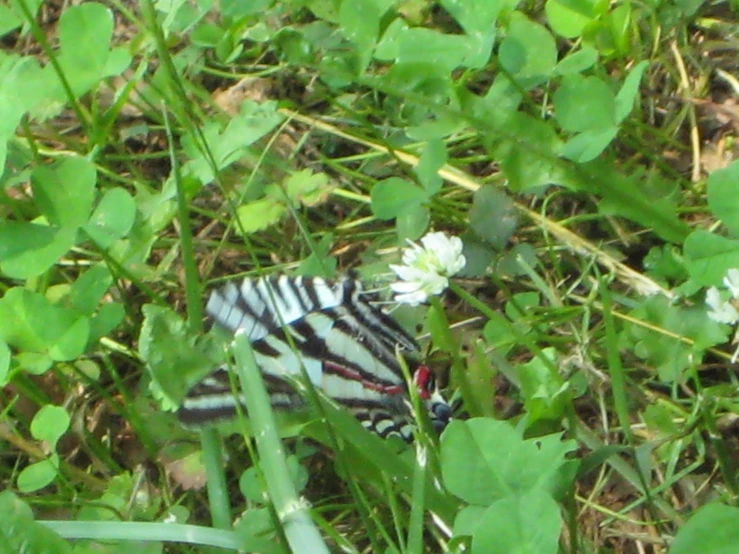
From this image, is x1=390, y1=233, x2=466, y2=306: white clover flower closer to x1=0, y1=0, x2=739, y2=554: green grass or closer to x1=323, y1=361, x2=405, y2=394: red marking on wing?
x1=0, y1=0, x2=739, y2=554: green grass

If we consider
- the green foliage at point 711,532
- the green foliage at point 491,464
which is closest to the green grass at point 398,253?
the green foliage at point 491,464

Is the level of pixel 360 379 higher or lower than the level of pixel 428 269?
lower

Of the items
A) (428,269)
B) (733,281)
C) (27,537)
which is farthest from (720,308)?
(27,537)

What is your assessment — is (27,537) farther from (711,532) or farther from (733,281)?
(733,281)

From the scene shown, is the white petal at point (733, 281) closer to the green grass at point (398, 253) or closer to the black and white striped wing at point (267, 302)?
the green grass at point (398, 253)

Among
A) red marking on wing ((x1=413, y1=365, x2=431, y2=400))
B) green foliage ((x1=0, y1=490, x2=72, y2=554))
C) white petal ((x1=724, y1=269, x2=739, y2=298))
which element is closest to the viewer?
green foliage ((x1=0, y1=490, x2=72, y2=554))

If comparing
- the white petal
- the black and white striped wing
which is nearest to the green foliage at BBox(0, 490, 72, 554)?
the black and white striped wing

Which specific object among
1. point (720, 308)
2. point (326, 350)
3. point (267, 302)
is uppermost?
point (267, 302)
